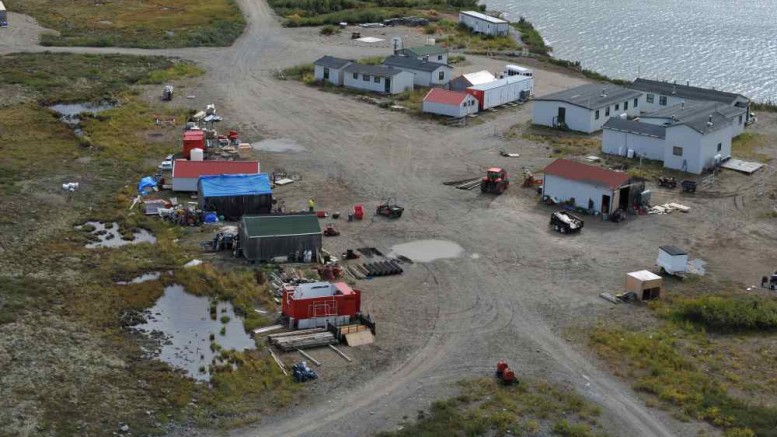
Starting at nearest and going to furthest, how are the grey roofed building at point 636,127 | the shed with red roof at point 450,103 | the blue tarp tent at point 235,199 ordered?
the blue tarp tent at point 235,199 → the grey roofed building at point 636,127 → the shed with red roof at point 450,103

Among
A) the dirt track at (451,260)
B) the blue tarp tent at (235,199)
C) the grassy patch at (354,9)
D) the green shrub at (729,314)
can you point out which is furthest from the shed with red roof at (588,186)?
the grassy patch at (354,9)

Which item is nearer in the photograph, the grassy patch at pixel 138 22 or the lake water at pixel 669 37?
the lake water at pixel 669 37

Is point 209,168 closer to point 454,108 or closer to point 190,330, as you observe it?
point 190,330

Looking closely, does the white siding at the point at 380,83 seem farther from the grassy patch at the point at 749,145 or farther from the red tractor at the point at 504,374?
the red tractor at the point at 504,374

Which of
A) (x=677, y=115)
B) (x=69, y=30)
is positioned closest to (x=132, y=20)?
(x=69, y=30)

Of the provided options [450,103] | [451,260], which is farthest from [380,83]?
[451,260]

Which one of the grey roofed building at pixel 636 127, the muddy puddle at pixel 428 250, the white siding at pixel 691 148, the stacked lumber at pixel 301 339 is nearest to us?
the stacked lumber at pixel 301 339

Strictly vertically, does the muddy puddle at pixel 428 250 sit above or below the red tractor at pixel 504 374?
above
